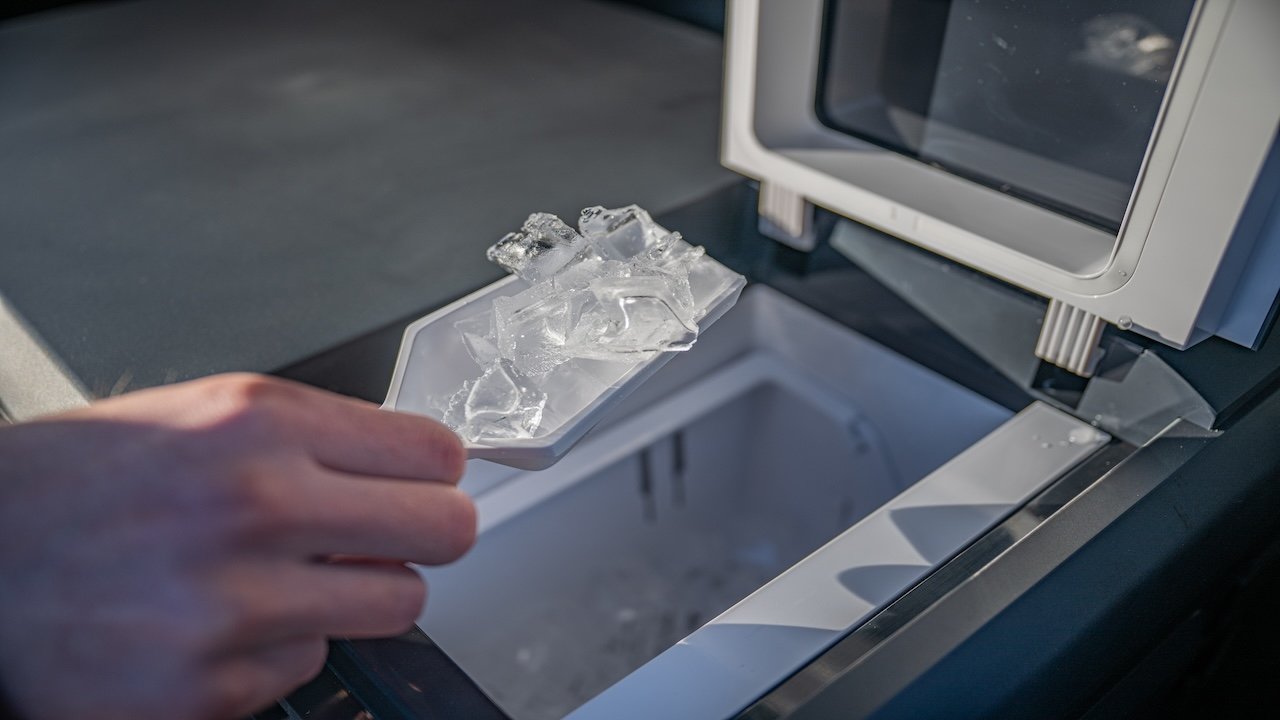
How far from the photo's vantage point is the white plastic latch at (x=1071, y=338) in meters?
0.80

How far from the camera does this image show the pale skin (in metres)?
0.42

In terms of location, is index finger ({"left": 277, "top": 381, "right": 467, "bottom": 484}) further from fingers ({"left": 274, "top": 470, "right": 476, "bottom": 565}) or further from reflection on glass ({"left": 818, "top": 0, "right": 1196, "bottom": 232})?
reflection on glass ({"left": 818, "top": 0, "right": 1196, "bottom": 232})

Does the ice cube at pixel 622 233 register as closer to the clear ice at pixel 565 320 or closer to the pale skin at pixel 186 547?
the clear ice at pixel 565 320

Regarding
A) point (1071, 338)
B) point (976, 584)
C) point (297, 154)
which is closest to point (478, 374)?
point (976, 584)

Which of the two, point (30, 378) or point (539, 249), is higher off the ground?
point (539, 249)

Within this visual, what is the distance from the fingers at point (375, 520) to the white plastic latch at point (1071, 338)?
58cm

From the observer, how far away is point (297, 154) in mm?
1238

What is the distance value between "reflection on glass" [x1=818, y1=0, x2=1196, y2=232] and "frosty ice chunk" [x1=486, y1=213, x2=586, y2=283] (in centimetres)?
37

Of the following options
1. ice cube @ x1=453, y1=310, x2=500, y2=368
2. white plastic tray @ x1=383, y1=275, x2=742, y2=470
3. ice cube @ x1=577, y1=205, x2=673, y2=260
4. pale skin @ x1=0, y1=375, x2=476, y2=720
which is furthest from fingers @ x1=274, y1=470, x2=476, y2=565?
ice cube @ x1=577, y1=205, x2=673, y2=260

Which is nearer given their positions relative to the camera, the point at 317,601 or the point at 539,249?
the point at 317,601

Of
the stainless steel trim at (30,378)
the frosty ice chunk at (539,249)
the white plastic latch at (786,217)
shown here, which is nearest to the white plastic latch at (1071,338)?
the white plastic latch at (786,217)

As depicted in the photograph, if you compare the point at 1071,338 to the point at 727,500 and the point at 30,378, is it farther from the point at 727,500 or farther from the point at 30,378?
the point at 30,378

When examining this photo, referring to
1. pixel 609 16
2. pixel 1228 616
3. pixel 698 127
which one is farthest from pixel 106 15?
pixel 1228 616

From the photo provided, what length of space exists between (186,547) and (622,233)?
0.48m
